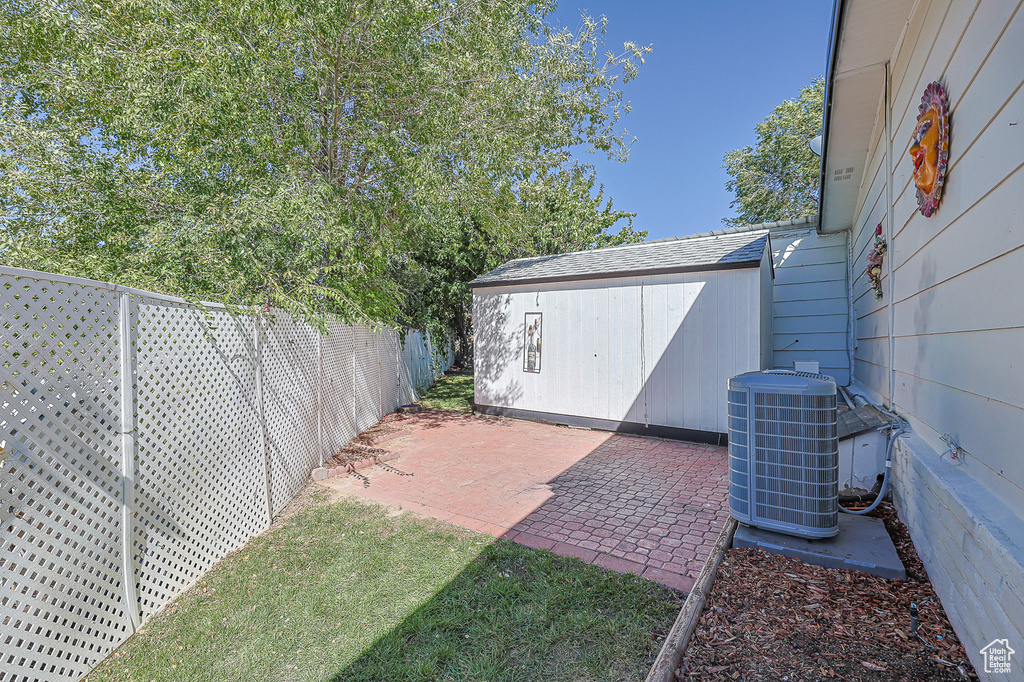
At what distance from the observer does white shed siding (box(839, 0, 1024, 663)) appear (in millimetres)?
1562

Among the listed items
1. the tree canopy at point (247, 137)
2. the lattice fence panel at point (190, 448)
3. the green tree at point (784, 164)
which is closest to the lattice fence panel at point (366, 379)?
the tree canopy at point (247, 137)

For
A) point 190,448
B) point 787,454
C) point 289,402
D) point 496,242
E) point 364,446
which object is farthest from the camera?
point 496,242

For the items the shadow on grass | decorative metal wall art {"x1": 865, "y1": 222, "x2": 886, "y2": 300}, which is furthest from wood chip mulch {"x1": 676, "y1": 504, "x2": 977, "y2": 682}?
decorative metal wall art {"x1": 865, "y1": 222, "x2": 886, "y2": 300}

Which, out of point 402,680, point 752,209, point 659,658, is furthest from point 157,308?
point 752,209

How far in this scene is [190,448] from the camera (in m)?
2.92

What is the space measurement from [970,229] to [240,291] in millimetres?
5663

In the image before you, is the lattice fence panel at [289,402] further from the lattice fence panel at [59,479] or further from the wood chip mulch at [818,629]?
the wood chip mulch at [818,629]

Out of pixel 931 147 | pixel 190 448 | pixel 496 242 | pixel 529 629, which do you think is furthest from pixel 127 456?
pixel 496 242

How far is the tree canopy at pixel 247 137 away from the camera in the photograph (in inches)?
181

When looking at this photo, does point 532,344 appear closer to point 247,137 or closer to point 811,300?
point 811,300

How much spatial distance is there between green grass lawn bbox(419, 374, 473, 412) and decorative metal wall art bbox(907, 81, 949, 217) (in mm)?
7901

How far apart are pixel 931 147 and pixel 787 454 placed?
2028mm

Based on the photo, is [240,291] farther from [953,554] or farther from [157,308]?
[953,554]

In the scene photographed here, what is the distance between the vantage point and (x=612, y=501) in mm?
4168
